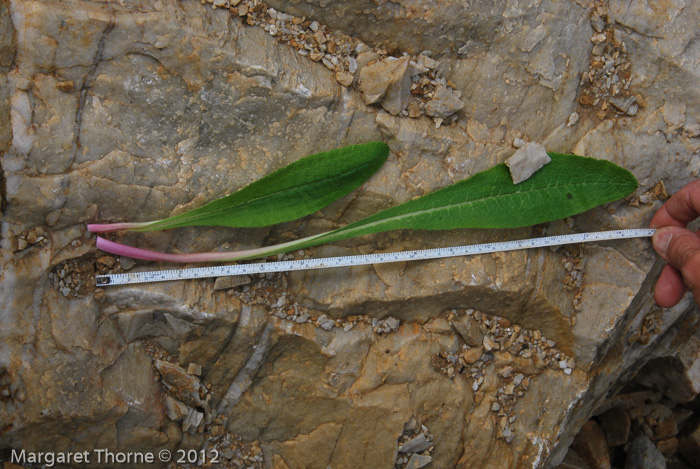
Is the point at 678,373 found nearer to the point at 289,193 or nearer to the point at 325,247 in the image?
the point at 325,247

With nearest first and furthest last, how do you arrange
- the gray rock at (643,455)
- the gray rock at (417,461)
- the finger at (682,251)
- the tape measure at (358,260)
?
the finger at (682,251) → the tape measure at (358,260) → the gray rock at (417,461) → the gray rock at (643,455)

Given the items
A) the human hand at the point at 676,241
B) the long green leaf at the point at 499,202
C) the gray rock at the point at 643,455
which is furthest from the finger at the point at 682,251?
the gray rock at the point at 643,455

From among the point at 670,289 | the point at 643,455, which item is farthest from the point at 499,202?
the point at 643,455

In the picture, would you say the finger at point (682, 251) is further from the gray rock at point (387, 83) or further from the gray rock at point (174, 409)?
the gray rock at point (174, 409)

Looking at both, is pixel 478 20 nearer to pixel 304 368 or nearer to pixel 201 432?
pixel 304 368

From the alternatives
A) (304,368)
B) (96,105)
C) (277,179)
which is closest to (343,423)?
(304,368)
